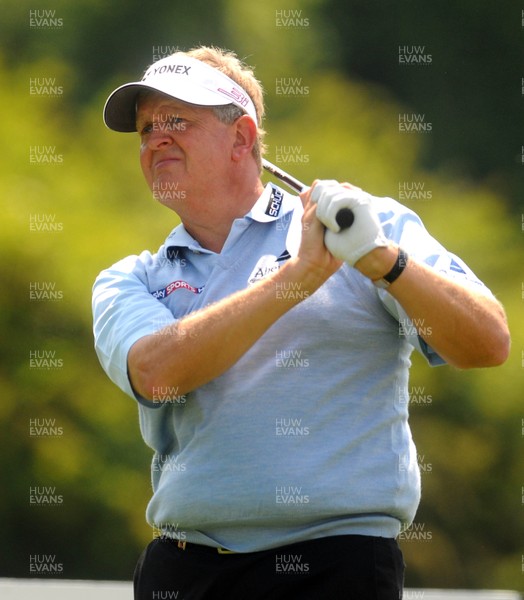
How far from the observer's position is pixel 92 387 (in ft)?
26.3

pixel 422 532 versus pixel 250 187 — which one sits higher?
pixel 250 187

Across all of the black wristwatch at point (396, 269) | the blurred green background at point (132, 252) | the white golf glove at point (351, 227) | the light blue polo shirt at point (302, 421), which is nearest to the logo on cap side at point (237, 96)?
the light blue polo shirt at point (302, 421)

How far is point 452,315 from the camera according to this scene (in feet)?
8.09

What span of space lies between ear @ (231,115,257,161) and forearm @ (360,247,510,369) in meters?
0.77

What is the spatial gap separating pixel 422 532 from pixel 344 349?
585 cm

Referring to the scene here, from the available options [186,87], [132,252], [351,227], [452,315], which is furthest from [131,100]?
[132,252]

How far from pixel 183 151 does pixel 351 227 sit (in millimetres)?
696

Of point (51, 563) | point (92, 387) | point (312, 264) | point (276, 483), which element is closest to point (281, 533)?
point (276, 483)

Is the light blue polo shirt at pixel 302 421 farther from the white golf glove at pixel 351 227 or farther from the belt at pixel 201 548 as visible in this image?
the white golf glove at pixel 351 227

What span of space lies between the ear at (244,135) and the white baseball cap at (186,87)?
0.03 m

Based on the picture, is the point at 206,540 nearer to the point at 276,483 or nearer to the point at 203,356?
the point at 276,483

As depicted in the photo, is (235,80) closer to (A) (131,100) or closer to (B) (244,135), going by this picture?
(B) (244,135)

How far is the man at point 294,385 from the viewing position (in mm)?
2508

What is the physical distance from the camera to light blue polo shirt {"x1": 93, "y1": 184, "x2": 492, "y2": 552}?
255cm
